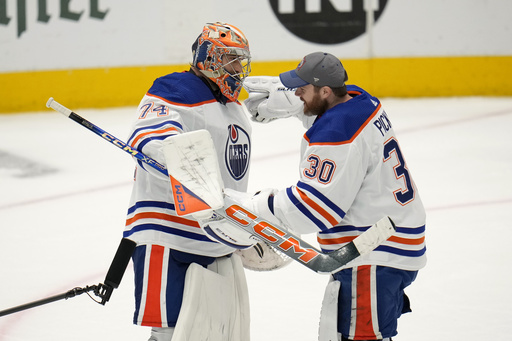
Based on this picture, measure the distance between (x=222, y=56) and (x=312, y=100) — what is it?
1.06 feet

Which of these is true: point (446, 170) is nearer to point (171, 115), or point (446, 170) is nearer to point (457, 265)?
point (457, 265)

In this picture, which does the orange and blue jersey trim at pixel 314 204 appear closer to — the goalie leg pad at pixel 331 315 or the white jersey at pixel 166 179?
the goalie leg pad at pixel 331 315

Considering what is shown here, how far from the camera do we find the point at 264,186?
483 cm

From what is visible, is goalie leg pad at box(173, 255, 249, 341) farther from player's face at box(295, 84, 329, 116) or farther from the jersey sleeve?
player's face at box(295, 84, 329, 116)

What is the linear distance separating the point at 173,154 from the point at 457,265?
6.25 ft


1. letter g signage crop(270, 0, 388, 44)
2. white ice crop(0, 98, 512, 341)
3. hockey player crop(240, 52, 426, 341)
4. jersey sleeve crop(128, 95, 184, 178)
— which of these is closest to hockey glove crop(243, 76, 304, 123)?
hockey player crop(240, 52, 426, 341)

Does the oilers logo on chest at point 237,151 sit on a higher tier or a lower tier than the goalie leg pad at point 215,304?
higher

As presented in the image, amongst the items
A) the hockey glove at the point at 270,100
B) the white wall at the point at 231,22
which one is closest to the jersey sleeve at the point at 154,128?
the hockey glove at the point at 270,100

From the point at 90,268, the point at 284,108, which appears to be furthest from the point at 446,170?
the point at 284,108

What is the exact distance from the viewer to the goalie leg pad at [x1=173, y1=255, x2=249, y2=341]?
7.36 feet

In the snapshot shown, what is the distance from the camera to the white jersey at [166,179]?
7.38 feet

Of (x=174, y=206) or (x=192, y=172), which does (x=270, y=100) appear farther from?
(x=192, y=172)

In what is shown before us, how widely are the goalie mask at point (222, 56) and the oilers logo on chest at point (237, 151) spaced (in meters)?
0.10

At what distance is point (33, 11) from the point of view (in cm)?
698
